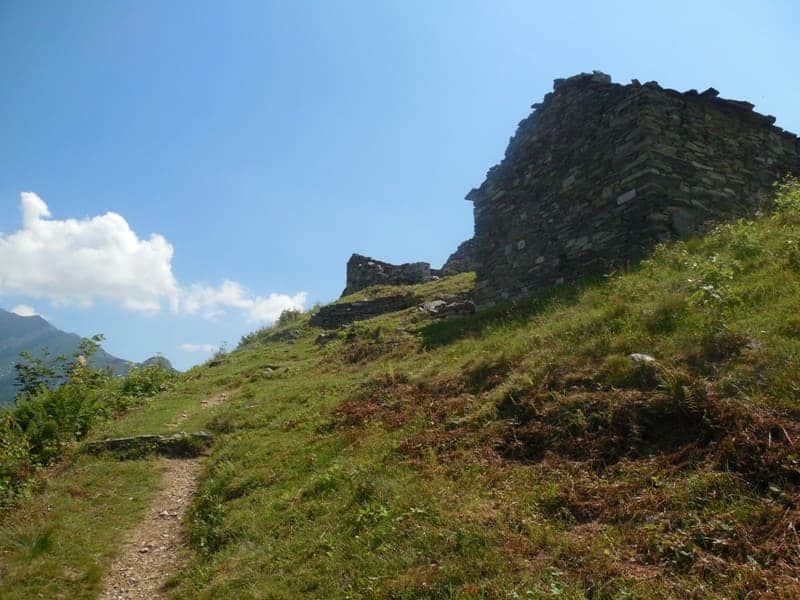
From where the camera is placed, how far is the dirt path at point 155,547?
6148mm

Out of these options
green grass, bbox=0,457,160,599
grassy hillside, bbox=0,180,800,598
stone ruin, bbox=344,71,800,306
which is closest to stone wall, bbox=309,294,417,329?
stone ruin, bbox=344,71,800,306

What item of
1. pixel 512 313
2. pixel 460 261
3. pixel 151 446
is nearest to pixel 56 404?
pixel 151 446

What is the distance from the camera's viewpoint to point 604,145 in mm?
12891

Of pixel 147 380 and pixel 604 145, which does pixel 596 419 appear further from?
pixel 147 380

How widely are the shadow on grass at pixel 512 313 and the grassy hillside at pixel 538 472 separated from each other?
0.17m

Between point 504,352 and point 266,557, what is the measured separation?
4.96m

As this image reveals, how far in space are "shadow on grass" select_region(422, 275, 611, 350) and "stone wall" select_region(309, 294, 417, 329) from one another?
958 centimetres

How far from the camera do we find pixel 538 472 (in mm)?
5285

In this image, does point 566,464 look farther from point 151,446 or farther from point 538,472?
point 151,446

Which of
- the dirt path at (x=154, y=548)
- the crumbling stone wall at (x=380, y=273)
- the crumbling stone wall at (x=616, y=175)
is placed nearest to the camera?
the dirt path at (x=154, y=548)

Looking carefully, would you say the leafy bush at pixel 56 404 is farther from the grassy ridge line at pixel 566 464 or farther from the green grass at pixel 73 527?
the grassy ridge line at pixel 566 464

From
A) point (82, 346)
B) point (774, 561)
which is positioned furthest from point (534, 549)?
point (82, 346)

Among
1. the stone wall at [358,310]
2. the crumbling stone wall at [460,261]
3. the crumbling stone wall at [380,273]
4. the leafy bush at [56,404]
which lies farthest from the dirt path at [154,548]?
the crumbling stone wall at [460,261]

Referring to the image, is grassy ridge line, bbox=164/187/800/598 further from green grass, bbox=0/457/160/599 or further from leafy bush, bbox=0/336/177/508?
leafy bush, bbox=0/336/177/508
